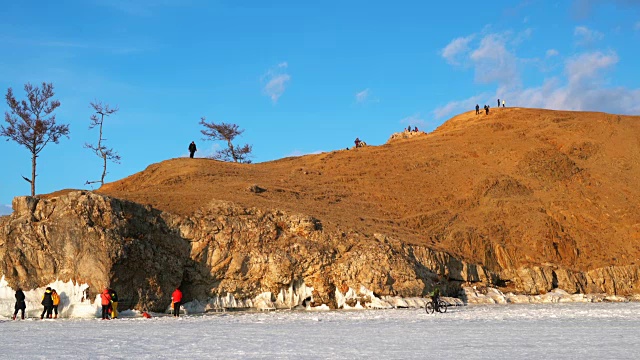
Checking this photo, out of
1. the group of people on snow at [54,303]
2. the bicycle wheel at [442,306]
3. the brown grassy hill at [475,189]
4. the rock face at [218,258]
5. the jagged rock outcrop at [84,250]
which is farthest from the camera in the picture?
the brown grassy hill at [475,189]

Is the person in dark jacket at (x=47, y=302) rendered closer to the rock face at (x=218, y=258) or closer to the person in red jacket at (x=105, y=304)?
the rock face at (x=218, y=258)

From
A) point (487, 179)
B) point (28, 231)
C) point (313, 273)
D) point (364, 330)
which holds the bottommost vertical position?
point (364, 330)

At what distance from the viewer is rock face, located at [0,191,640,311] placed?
121 feet

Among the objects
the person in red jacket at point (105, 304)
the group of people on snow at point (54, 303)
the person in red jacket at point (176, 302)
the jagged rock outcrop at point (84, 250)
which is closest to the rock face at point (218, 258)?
the jagged rock outcrop at point (84, 250)

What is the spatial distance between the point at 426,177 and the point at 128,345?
42.9 m

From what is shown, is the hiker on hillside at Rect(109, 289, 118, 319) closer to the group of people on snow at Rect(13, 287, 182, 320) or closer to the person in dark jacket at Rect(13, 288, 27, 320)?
the group of people on snow at Rect(13, 287, 182, 320)

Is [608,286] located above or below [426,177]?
below

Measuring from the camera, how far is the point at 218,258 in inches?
1634

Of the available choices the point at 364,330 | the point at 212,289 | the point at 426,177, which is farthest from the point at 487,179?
the point at 364,330

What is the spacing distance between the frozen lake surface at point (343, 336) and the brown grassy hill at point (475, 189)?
1379 centimetres

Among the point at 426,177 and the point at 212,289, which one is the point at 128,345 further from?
the point at 426,177

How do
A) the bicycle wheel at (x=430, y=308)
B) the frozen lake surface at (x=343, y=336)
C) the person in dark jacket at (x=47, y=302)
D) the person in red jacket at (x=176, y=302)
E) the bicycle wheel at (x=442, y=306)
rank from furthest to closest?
the person in red jacket at (x=176, y=302), the bicycle wheel at (x=442, y=306), the bicycle wheel at (x=430, y=308), the person in dark jacket at (x=47, y=302), the frozen lake surface at (x=343, y=336)

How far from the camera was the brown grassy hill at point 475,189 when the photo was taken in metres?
50.0

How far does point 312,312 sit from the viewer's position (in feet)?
124
